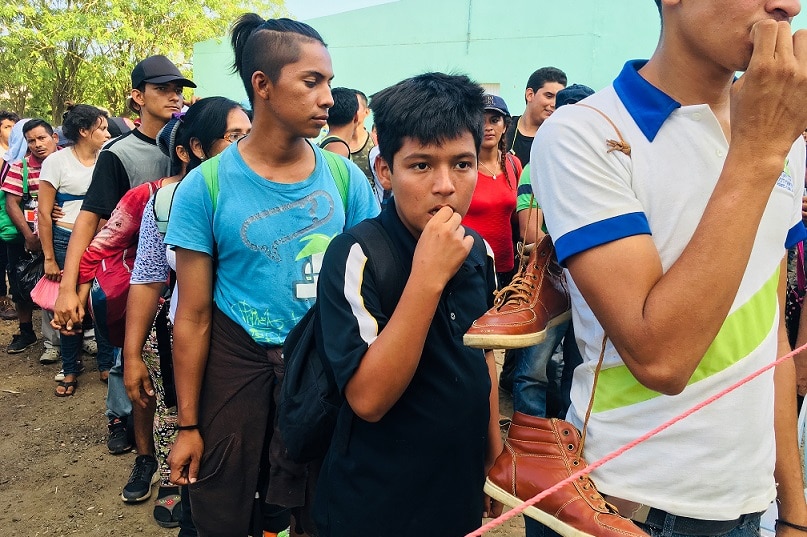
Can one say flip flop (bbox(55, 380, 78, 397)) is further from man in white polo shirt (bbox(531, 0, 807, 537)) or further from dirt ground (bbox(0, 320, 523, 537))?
man in white polo shirt (bbox(531, 0, 807, 537))

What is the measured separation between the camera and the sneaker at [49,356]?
5670 millimetres

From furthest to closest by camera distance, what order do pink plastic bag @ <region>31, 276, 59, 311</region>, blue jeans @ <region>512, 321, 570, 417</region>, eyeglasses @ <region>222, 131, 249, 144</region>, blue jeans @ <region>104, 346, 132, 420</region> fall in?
pink plastic bag @ <region>31, 276, 59, 311</region>, blue jeans @ <region>104, 346, 132, 420</region>, blue jeans @ <region>512, 321, 570, 417</region>, eyeglasses @ <region>222, 131, 249, 144</region>

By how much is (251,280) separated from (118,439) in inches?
103

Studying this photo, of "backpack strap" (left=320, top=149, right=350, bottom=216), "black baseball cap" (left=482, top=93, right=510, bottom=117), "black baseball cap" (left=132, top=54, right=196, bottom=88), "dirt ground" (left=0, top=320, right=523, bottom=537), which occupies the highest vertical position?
"black baseball cap" (left=482, top=93, right=510, bottom=117)

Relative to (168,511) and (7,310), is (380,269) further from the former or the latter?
(7,310)

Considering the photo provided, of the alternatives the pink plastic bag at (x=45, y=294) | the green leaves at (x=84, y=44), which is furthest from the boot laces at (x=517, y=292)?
the green leaves at (x=84, y=44)

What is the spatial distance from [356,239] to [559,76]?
4201 millimetres

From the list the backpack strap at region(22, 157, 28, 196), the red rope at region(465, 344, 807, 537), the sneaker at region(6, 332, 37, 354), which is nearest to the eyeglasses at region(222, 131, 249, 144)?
the red rope at region(465, 344, 807, 537)

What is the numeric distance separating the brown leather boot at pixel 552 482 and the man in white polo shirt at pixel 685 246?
60mm

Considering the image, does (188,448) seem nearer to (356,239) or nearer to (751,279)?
(356,239)

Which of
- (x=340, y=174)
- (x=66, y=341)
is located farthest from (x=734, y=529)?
(x=66, y=341)

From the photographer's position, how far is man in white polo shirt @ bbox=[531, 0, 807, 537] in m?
0.99

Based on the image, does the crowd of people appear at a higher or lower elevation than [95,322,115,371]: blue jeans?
higher

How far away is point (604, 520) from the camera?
108cm
